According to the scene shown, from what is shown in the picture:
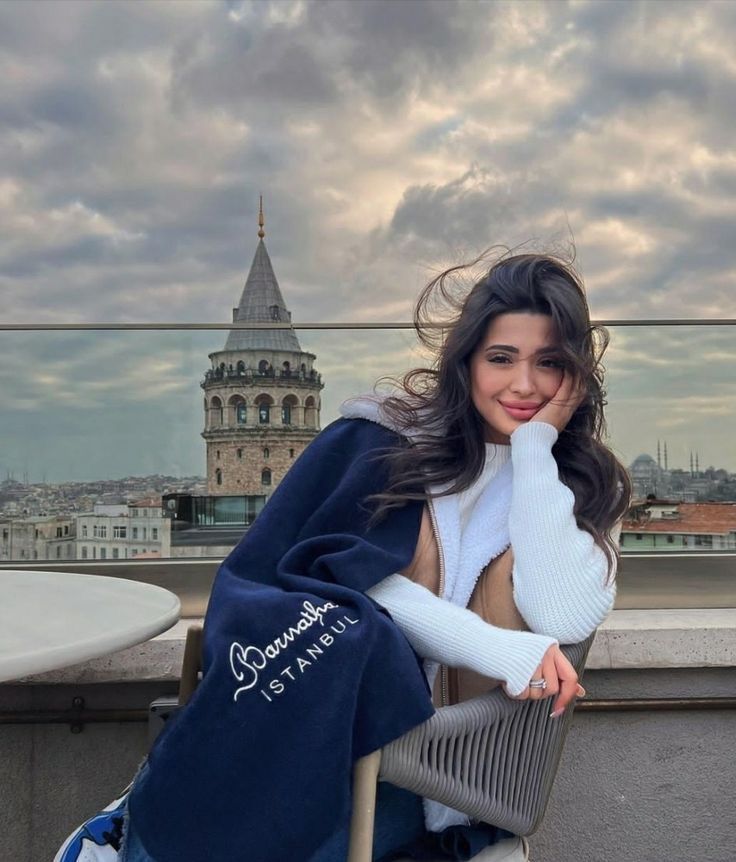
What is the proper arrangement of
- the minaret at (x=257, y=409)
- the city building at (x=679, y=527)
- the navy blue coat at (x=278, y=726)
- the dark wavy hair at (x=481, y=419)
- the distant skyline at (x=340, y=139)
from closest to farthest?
1. the navy blue coat at (x=278, y=726)
2. the dark wavy hair at (x=481, y=419)
3. the minaret at (x=257, y=409)
4. the city building at (x=679, y=527)
5. the distant skyline at (x=340, y=139)

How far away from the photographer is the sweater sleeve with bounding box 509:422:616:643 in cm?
158

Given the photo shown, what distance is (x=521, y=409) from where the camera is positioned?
182 centimetres

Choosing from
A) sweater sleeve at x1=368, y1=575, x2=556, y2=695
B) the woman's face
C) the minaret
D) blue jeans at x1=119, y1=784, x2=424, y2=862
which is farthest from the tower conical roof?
blue jeans at x1=119, y1=784, x2=424, y2=862

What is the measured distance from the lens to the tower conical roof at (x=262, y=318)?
2902mm

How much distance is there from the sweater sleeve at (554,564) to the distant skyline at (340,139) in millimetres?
2765

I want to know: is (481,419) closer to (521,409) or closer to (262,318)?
(521,409)

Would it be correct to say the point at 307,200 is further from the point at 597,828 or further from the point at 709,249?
the point at 597,828

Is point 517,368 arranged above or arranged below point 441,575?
above

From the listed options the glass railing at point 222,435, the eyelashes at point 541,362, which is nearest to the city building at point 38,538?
the glass railing at point 222,435

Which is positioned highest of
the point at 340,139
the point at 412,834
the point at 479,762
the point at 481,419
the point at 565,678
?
the point at 340,139

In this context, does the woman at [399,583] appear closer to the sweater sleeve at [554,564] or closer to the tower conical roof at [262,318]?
the sweater sleeve at [554,564]

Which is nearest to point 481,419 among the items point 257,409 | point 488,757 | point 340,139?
point 488,757

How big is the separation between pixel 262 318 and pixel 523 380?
1.44 meters

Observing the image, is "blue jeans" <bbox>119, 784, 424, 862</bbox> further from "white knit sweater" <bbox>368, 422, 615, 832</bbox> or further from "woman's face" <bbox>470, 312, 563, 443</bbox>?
"woman's face" <bbox>470, 312, 563, 443</bbox>
